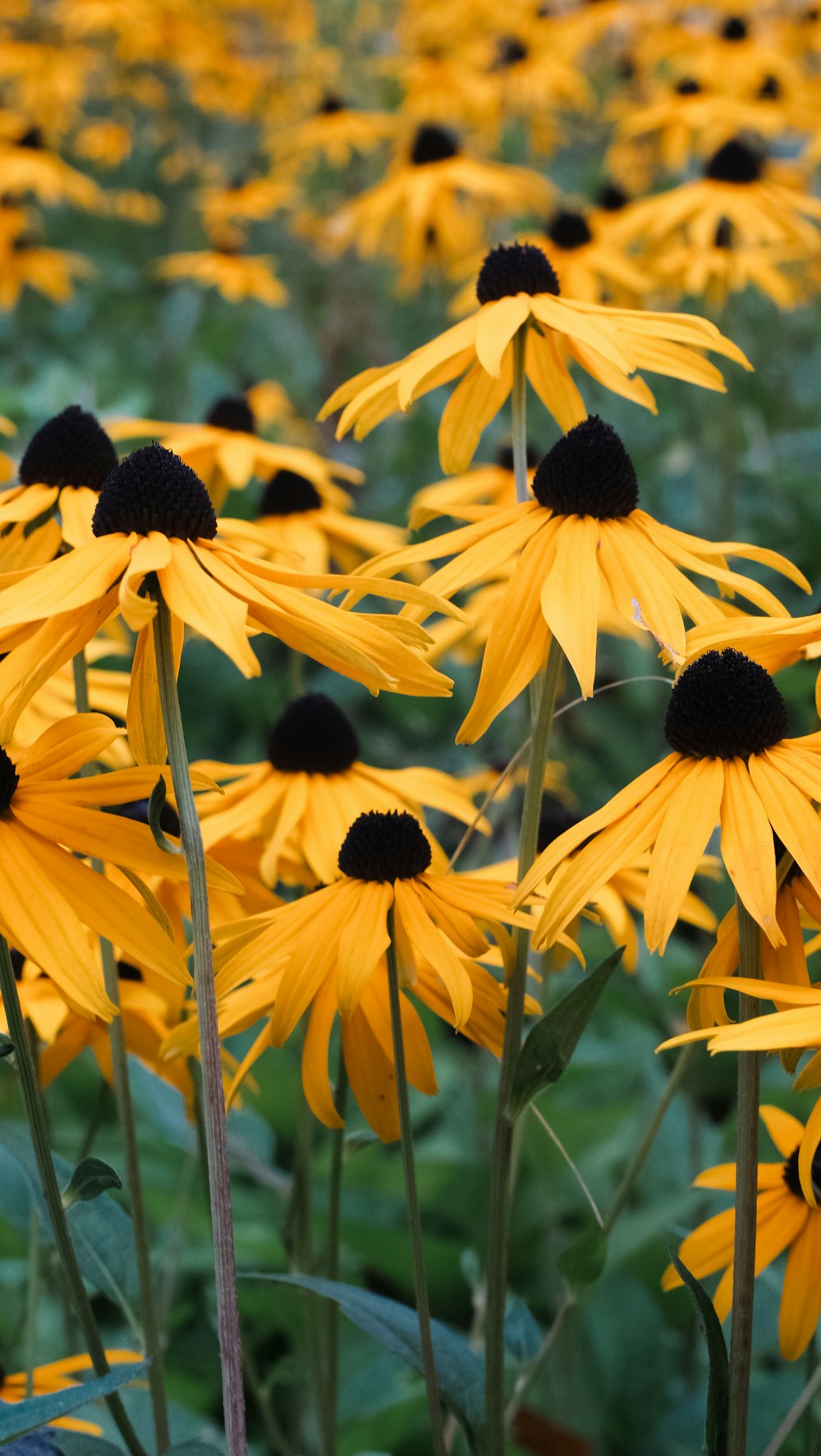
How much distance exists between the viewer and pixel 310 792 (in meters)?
1.13

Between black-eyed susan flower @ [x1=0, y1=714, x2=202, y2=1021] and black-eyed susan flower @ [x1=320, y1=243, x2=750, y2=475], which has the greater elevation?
black-eyed susan flower @ [x1=320, y1=243, x2=750, y2=475]

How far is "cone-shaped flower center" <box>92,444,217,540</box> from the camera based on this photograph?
0.70 metres

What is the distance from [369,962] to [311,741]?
15.6 inches

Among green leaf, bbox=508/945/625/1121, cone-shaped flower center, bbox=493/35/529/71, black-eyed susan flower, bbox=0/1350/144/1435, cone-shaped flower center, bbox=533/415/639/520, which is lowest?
black-eyed susan flower, bbox=0/1350/144/1435

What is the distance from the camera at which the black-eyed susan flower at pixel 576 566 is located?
76 centimetres

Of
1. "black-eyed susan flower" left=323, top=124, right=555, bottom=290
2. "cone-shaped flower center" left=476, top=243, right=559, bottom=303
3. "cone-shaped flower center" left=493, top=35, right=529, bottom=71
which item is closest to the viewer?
"cone-shaped flower center" left=476, top=243, right=559, bottom=303

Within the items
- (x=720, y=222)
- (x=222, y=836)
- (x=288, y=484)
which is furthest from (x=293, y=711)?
(x=720, y=222)

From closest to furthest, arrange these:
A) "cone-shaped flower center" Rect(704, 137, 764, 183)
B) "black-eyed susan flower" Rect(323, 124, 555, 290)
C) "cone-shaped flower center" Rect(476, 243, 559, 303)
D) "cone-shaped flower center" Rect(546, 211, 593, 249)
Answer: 1. "cone-shaped flower center" Rect(476, 243, 559, 303)
2. "cone-shaped flower center" Rect(546, 211, 593, 249)
3. "cone-shaped flower center" Rect(704, 137, 764, 183)
4. "black-eyed susan flower" Rect(323, 124, 555, 290)

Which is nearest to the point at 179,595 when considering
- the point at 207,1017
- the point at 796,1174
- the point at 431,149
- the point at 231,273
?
the point at 207,1017

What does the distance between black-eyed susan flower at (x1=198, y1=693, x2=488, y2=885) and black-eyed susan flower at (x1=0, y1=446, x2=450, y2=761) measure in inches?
13.2

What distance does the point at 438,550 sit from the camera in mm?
833

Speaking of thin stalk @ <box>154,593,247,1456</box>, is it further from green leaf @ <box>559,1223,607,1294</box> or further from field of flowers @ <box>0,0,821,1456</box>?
green leaf @ <box>559,1223,607,1294</box>

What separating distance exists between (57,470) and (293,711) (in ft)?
0.82

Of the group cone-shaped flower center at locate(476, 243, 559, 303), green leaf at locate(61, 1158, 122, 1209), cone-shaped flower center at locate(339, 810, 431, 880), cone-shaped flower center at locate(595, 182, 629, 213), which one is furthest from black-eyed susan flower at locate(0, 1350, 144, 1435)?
cone-shaped flower center at locate(595, 182, 629, 213)
